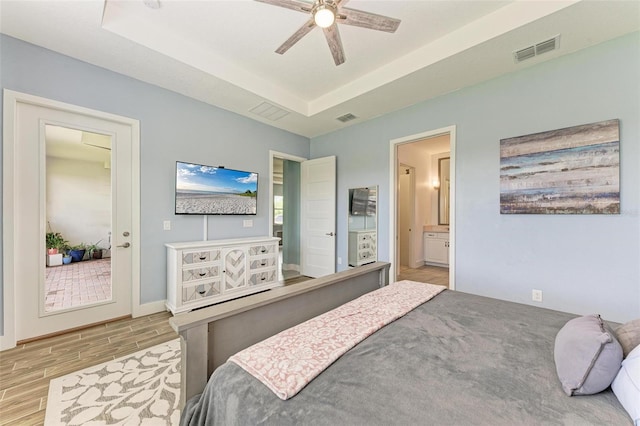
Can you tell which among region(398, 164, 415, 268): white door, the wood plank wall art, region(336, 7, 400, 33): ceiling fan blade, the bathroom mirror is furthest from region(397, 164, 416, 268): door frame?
region(336, 7, 400, 33): ceiling fan blade

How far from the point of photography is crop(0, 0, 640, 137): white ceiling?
2.11 metres

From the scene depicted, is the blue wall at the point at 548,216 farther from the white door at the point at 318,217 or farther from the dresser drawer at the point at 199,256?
the dresser drawer at the point at 199,256

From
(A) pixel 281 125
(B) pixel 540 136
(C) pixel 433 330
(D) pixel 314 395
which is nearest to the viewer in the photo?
(D) pixel 314 395

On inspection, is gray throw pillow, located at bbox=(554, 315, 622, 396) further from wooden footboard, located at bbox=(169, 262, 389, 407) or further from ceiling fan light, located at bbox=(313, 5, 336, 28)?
ceiling fan light, located at bbox=(313, 5, 336, 28)

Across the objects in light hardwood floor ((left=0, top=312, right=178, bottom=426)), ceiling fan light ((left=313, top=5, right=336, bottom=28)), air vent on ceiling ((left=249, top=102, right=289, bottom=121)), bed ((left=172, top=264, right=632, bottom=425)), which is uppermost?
air vent on ceiling ((left=249, top=102, right=289, bottom=121))

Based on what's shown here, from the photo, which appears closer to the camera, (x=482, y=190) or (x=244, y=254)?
(x=482, y=190)

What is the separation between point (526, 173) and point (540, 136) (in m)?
0.39

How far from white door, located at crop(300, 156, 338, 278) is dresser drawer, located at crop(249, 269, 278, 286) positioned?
107cm

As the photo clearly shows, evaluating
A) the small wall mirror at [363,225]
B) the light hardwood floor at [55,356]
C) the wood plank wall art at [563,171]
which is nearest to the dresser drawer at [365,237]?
the small wall mirror at [363,225]

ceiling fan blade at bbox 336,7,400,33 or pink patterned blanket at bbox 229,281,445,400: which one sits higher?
ceiling fan blade at bbox 336,7,400,33

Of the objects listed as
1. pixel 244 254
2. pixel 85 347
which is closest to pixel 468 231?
pixel 244 254

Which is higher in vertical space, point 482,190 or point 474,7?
point 474,7

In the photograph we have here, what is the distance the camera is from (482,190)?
301 cm

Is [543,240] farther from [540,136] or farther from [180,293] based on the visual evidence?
[180,293]
